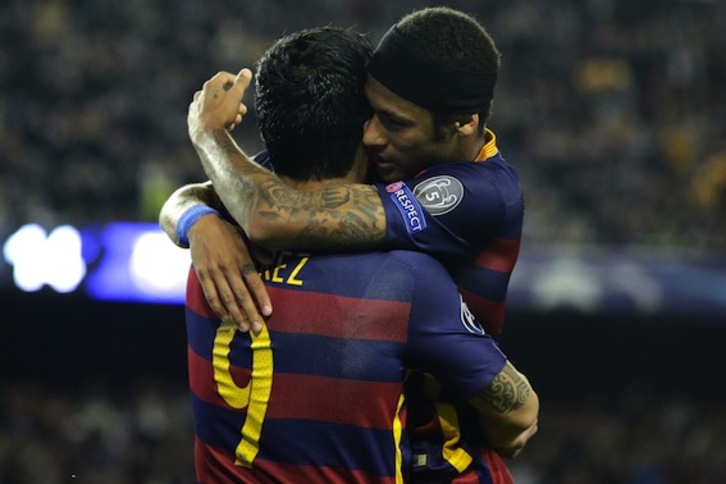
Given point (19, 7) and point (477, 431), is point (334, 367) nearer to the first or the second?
point (477, 431)

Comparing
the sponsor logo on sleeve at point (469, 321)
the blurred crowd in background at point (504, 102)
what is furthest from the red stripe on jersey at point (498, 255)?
the blurred crowd in background at point (504, 102)

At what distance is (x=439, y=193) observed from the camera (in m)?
2.85

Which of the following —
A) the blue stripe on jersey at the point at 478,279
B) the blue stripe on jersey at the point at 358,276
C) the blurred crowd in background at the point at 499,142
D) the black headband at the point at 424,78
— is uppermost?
the black headband at the point at 424,78

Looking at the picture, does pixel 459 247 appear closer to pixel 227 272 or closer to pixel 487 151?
pixel 487 151

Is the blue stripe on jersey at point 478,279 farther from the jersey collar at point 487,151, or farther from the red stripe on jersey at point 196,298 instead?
the red stripe on jersey at point 196,298

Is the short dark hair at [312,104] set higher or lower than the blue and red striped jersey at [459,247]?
higher

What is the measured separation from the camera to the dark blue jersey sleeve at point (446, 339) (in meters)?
2.69

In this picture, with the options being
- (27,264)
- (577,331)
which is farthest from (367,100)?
(577,331)

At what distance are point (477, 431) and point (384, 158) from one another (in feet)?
2.40

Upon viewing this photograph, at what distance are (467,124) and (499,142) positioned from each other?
11.1 metres

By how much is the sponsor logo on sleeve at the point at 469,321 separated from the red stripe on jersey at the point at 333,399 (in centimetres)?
21

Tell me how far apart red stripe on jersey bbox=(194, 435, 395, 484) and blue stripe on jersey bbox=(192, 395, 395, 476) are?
0.04 ft

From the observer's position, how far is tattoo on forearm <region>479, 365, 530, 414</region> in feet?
9.16

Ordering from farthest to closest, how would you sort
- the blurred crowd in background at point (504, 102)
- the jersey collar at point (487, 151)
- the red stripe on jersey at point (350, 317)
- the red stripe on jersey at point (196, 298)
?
the blurred crowd in background at point (504, 102)
the jersey collar at point (487, 151)
the red stripe on jersey at point (196, 298)
the red stripe on jersey at point (350, 317)
